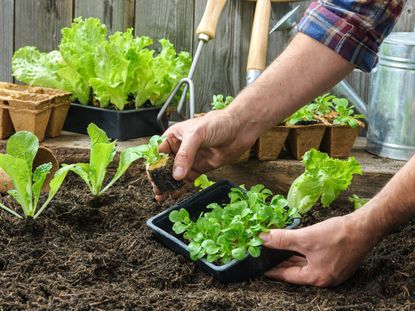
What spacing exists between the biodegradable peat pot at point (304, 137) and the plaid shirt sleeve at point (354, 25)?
69cm

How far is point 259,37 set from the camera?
3529mm

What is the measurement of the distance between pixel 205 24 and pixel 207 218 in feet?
4.47

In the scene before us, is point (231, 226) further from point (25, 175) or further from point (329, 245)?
point (25, 175)

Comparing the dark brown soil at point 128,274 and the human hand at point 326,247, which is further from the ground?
the human hand at point 326,247

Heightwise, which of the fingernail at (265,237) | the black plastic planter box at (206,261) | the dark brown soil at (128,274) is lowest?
the dark brown soil at (128,274)

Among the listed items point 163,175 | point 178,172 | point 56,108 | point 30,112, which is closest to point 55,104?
point 56,108

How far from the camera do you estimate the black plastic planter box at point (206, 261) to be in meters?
2.27

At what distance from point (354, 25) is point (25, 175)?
1.06 m

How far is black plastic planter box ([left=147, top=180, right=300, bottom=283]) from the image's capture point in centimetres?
227

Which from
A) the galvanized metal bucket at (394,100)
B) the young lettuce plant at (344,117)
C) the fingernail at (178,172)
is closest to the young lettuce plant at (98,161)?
the fingernail at (178,172)

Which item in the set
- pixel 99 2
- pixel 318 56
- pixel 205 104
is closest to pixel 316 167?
pixel 318 56

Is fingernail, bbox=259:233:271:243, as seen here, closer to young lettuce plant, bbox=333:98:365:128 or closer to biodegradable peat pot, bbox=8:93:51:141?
young lettuce plant, bbox=333:98:365:128

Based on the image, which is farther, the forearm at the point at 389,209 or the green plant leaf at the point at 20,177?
the green plant leaf at the point at 20,177

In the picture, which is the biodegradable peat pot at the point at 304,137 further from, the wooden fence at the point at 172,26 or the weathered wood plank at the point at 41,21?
the weathered wood plank at the point at 41,21
